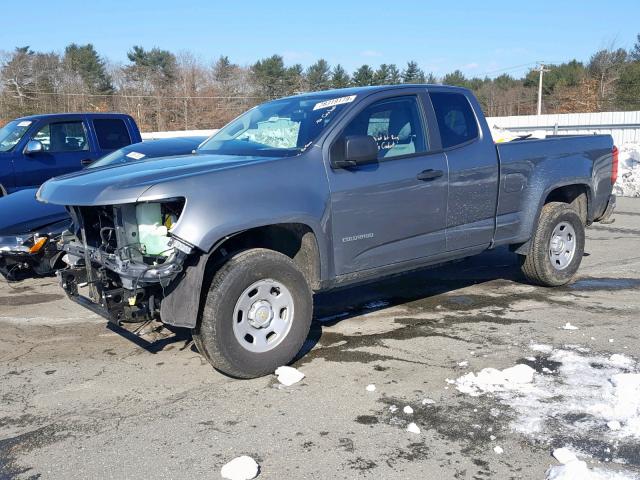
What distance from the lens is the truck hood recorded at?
4035 mm

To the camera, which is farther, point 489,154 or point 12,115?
point 12,115

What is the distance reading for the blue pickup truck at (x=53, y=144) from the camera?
10797mm

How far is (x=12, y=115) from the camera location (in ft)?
133

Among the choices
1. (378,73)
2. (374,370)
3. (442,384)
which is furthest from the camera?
(378,73)

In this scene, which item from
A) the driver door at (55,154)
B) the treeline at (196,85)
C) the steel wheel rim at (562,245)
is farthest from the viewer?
the treeline at (196,85)

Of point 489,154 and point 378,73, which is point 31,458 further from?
point 378,73

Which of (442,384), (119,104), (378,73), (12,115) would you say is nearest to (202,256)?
(442,384)

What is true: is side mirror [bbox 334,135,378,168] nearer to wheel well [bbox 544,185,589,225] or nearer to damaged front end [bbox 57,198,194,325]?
damaged front end [bbox 57,198,194,325]

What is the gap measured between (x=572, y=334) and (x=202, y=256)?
10.2 feet

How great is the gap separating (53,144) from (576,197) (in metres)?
8.58

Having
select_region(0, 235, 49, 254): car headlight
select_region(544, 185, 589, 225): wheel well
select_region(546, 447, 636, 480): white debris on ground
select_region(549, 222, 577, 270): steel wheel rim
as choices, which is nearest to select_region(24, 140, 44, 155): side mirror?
select_region(0, 235, 49, 254): car headlight

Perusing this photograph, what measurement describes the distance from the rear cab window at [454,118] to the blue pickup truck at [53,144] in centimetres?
704

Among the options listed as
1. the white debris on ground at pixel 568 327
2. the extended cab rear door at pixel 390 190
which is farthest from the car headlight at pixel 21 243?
the white debris on ground at pixel 568 327

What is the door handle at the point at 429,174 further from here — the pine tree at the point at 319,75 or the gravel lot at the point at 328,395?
the pine tree at the point at 319,75
